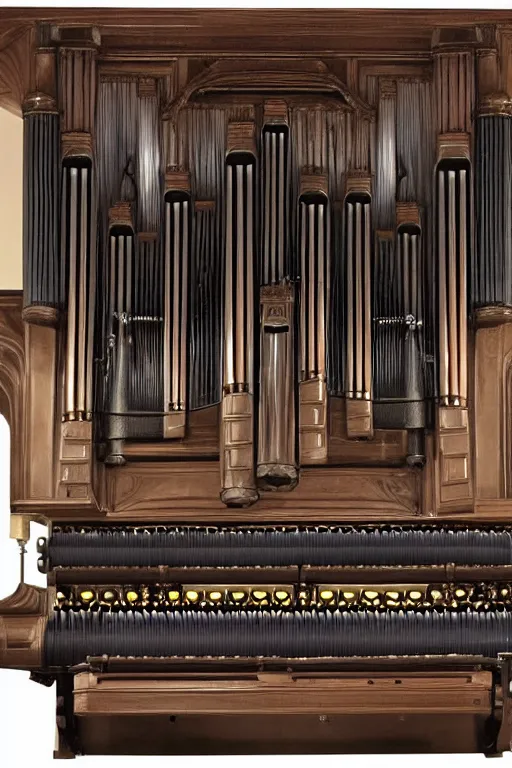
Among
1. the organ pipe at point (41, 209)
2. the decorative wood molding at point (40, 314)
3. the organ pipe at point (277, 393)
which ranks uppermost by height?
the organ pipe at point (41, 209)

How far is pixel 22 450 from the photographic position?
11812 mm

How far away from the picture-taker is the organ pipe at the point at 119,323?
1181 centimetres

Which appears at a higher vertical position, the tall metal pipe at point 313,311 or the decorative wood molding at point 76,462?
the tall metal pipe at point 313,311

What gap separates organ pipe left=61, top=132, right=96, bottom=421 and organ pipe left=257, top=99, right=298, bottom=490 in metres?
0.88

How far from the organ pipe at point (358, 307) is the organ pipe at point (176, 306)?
83 cm

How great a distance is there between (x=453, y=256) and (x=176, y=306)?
1447mm

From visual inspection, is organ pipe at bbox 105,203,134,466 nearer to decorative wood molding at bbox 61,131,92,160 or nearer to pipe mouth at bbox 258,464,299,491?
decorative wood molding at bbox 61,131,92,160

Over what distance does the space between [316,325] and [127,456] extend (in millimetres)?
1188

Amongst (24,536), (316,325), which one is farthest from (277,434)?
(24,536)

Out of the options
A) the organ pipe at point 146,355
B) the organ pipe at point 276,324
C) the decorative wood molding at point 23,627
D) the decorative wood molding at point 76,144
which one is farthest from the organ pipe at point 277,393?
the decorative wood molding at point 23,627

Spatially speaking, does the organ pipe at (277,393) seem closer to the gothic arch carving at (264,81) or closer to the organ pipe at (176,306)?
the organ pipe at (176,306)

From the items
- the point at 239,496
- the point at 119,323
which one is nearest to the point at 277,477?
the point at 239,496

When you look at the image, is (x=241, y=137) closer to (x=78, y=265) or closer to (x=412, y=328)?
(x=78, y=265)

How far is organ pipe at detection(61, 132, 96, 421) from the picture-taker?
11.7 metres
